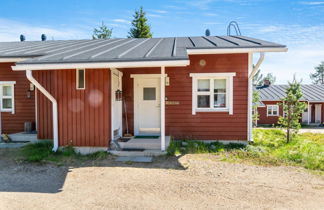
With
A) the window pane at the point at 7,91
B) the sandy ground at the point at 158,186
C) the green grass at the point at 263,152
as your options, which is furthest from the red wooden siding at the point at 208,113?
the window pane at the point at 7,91

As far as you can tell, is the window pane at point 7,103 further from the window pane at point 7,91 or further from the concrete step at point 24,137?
the concrete step at point 24,137

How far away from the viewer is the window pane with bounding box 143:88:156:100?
7371 mm

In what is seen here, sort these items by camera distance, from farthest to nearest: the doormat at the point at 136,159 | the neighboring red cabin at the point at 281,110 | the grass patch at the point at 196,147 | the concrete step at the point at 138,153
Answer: the neighboring red cabin at the point at 281,110, the grass patch at the point at 196,147, the concrete step at the point at 138,153, the doormat at the point at 136,159

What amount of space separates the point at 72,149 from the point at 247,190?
4525mm

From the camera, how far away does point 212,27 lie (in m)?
12.2

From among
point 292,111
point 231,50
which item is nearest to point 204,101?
point 231,50

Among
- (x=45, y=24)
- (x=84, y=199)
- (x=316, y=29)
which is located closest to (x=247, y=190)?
(x=84, y=199)

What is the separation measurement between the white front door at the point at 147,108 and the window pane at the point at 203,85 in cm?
147

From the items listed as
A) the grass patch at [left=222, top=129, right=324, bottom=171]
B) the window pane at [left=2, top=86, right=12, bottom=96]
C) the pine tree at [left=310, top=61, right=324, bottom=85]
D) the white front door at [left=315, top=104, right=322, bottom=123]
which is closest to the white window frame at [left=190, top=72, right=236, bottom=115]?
the grass patch at [left=222, top=129, right=324, bottom=171]

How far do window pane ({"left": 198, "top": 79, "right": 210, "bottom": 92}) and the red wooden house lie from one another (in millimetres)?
47

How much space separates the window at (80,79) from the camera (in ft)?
18.5

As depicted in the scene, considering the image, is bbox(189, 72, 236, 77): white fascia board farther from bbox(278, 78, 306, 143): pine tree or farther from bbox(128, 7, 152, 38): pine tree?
bbox(128, 7, 152, 38): pine tree

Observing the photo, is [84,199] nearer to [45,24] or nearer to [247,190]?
[247,190]

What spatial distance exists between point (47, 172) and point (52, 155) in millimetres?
1126
